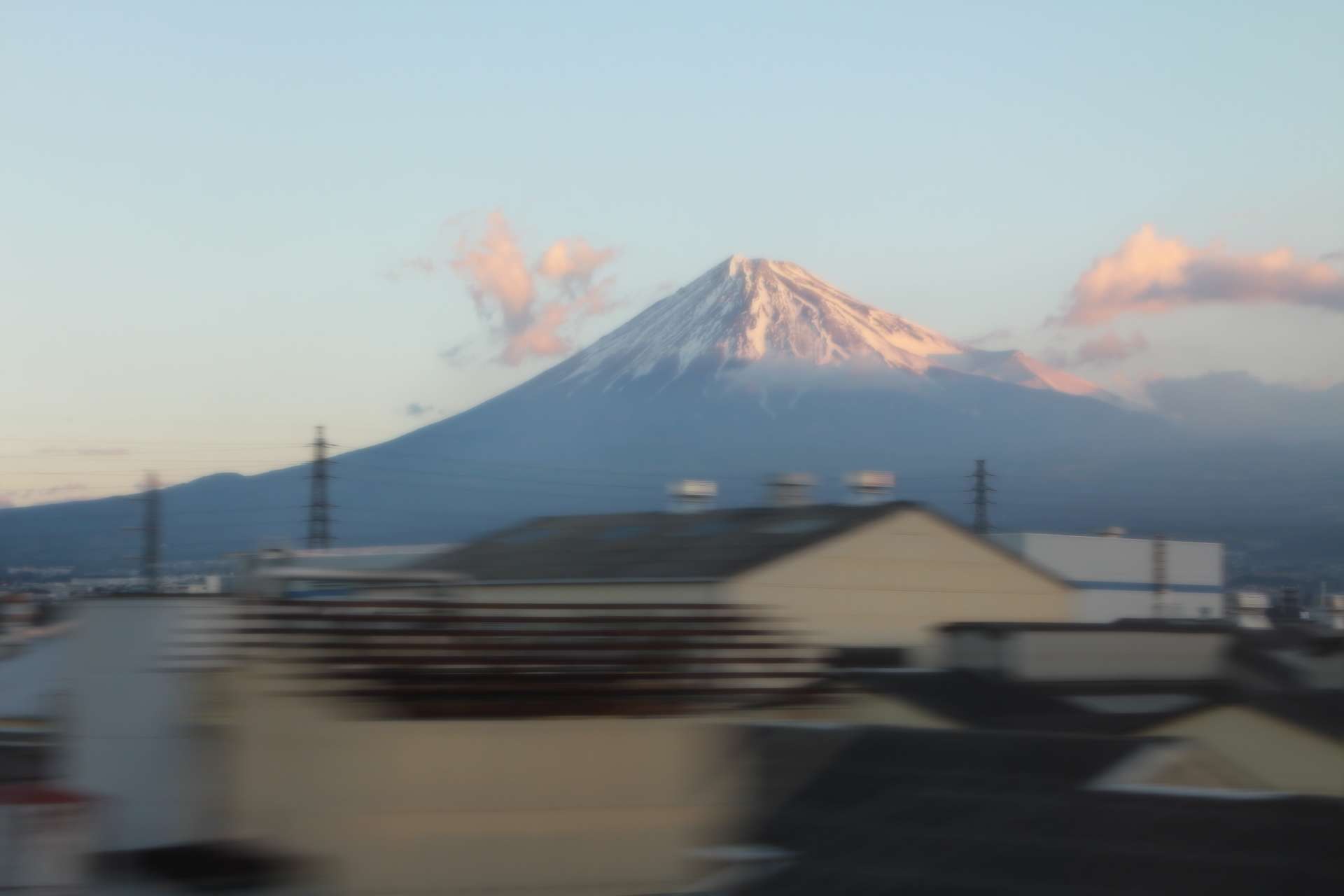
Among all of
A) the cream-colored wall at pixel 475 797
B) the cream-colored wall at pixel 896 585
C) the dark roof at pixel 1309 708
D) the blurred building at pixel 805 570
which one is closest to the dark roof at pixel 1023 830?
the cream-colored wall at pixel 475 797

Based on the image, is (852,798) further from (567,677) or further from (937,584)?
(937,584)

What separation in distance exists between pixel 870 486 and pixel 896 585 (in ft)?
18.2

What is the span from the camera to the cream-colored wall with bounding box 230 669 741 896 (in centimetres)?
845

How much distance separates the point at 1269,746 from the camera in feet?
53.9

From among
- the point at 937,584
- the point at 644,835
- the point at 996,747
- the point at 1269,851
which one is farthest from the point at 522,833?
the point at 937,584

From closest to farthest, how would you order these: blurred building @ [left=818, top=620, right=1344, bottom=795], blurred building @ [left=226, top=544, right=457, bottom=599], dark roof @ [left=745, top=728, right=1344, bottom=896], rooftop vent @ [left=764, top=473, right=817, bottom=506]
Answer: dark roof @ [left=745, top=728, right=1344, bottom=896], blurred building @ [left=226, top=544, right=457, bottom=599], blurred building @ [left=818, top=620, right=1344, bottom=795], rooftop vent @ [left=764, top=473, right=817, bottom=506]

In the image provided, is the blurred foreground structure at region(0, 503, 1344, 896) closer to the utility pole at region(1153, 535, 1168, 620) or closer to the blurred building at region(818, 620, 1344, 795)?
the blurred building at region(818, 620, 1344, 795)

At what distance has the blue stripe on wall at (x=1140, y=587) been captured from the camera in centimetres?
6488

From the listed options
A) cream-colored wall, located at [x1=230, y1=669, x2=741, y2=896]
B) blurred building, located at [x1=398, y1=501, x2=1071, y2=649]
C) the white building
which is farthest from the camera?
the white building

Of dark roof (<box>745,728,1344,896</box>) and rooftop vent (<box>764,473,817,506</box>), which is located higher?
rooftop vent (<box>764,473,817,506</box>)

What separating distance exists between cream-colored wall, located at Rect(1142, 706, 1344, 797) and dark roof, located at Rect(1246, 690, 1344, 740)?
0.37 feet

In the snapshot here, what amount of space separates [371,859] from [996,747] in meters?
4.05

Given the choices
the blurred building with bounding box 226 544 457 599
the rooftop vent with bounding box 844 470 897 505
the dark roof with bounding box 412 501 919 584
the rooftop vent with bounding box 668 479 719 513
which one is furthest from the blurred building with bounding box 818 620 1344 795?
the rooftop vent with bounding box 668 479 719 513

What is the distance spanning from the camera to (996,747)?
331 inches
